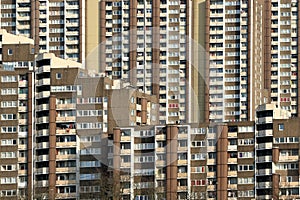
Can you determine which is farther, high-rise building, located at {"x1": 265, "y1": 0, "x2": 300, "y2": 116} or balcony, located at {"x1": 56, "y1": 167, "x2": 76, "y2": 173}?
high-rise building, located at {"x1": 265, "y1": 0, "x2": 300, "y2": 116}

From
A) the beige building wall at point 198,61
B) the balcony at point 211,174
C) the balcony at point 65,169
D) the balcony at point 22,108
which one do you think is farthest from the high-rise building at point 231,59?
the balcony at point 22,108

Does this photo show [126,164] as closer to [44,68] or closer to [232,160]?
[232,160]

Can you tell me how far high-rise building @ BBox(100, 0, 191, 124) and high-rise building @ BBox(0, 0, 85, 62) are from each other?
327cm

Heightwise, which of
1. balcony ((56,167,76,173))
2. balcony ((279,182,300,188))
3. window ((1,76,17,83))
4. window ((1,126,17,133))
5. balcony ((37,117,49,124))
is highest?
window ((1,76,17,83))

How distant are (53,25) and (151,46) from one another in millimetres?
12402

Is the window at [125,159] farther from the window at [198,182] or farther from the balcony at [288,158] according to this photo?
the balcony at [288,158]

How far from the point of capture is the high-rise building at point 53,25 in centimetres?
16438

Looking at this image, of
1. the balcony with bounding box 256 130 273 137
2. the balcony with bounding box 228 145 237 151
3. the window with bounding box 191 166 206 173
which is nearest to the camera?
the balcony with bounding box 256 130 273 137

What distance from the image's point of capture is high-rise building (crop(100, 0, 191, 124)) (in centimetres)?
16388

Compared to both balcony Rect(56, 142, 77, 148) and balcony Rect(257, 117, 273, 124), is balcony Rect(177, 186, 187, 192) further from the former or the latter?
balcony Rect(56, 142, 77, 148)

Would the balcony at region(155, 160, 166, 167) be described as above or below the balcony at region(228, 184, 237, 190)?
above

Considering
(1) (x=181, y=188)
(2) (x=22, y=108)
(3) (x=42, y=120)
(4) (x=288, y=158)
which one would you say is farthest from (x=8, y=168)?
(4) (x=288, y=158)

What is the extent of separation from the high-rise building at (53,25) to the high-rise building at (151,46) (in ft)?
10.7

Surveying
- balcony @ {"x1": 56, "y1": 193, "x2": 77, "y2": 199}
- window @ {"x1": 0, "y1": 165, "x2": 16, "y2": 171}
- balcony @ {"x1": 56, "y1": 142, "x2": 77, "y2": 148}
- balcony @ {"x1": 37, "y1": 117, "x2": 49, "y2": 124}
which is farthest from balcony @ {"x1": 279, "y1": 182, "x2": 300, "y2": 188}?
window @ {"x1": 0, "y1": 165, "x2": 16, "y2": 171}
